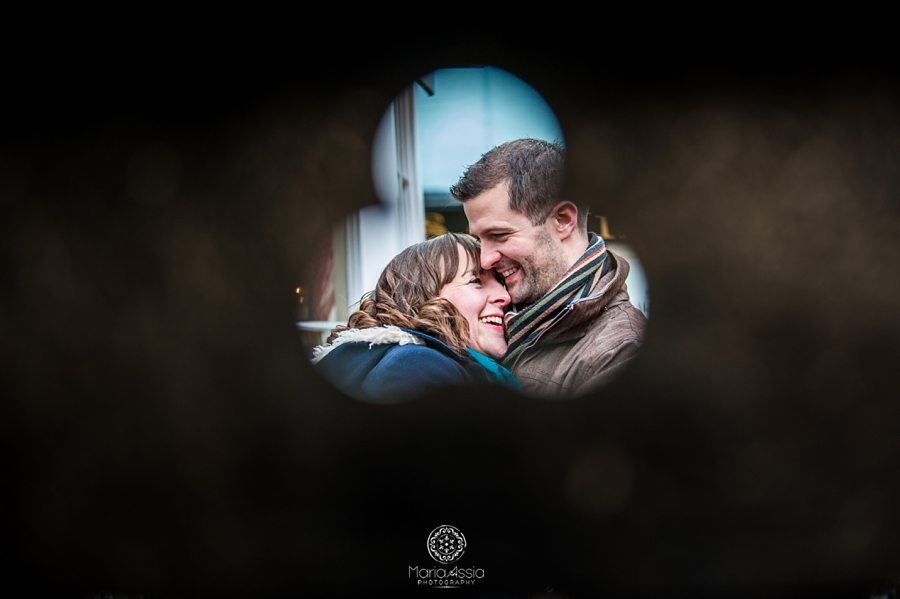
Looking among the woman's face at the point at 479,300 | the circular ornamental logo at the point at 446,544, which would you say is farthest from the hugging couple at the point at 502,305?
the circular ornamental logo at the point at 446,544

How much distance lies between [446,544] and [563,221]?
1153 mm

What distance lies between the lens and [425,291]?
3607mm

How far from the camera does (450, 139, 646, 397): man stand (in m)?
3.61

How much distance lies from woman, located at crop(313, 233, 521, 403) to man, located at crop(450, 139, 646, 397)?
0.19 ft

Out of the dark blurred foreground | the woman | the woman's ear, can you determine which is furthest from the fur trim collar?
the woman's ear

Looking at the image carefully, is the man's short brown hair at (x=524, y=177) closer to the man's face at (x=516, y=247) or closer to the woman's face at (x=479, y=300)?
the man's face at (x=516, y=247)

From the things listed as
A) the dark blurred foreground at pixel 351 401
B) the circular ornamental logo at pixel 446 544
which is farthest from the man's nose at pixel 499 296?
the circular ornamental logo at pixel 446 544

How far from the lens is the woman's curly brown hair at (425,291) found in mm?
3596

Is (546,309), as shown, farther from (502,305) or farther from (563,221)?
(563,221)

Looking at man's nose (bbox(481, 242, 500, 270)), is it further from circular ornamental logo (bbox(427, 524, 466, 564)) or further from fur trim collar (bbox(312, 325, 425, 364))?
circular ornamental logo (bbox(427, 524, 466, 564))

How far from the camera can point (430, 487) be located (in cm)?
366

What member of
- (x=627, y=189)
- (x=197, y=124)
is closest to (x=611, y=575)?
(x=627, y=189)

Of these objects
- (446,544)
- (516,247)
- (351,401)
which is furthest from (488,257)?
(446,544)

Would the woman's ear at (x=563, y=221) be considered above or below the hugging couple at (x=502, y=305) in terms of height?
above
